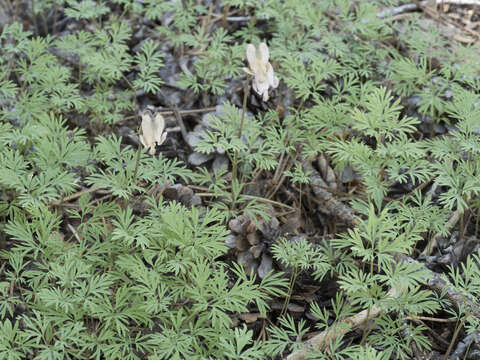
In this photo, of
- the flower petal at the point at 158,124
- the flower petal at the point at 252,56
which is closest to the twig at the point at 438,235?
the flower petal at the point at 252,56

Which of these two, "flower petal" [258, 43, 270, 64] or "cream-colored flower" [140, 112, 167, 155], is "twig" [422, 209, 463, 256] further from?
"cream-colored flower" [140, 112, 167, 155]

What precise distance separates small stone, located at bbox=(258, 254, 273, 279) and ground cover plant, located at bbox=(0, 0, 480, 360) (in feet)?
0.05

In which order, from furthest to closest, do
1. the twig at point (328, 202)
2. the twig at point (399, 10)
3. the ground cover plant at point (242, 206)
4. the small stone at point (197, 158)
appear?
the twig at point (399, 10)
the small stone at point (197, 158)
the twig at point (328, 202)
the ground cover plant at point (242, 206)

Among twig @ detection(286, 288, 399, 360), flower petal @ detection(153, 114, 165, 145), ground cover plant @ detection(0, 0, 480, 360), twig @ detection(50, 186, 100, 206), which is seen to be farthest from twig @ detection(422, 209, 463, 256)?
twig @ detection(50, 186, 100, 206)

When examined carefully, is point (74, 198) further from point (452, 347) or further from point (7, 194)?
point (452, 347)

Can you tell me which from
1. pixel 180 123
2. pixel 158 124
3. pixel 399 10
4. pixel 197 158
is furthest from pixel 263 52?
pixel 399 10

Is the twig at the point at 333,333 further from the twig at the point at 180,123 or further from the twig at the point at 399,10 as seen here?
the twig at the point at 399,10

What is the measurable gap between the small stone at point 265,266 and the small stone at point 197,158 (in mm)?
893

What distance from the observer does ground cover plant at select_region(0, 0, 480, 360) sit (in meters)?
2.45

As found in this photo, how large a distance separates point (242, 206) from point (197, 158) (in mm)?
690

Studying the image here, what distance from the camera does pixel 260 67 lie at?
2949 mm

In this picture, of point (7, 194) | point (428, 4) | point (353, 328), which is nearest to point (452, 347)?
point (353, 328)

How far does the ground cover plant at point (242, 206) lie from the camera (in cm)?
245

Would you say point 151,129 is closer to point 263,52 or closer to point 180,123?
point 263,52
